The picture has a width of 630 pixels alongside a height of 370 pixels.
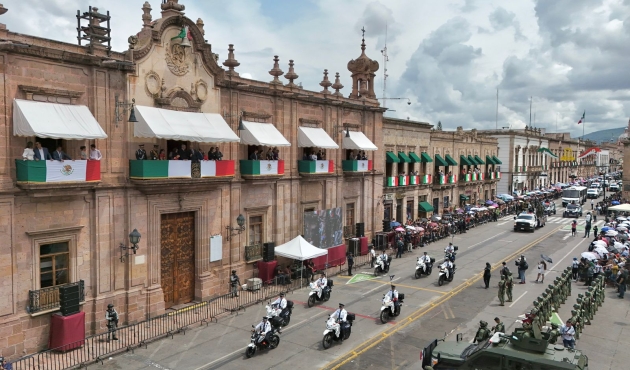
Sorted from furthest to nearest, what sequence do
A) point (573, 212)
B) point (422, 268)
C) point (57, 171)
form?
point (573, 212) → point (422, 268) → point (57, 171)

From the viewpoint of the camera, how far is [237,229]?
23.5 meters

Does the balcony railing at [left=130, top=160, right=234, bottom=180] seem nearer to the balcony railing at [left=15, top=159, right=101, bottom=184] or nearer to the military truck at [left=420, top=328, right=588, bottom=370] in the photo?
the balcony railing at [left=15, top=159, right=101, bottom=184]

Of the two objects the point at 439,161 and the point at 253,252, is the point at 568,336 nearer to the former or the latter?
the point at 253,252

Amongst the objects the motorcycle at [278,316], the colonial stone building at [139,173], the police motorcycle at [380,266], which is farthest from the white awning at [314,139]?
the motorcycle at [278,316]

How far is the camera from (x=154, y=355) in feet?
52.7

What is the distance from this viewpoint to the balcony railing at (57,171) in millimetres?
15133

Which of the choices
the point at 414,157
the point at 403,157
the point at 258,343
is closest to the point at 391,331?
the point at 258,343

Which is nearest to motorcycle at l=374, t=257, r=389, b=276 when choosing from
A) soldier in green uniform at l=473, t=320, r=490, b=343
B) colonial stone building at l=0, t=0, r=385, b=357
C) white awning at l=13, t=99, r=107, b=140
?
colonial stone building at l=0, t=0, r=385, b=357

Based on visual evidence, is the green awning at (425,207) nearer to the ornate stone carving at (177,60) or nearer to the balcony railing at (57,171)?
the ornate stone carving at (177,60)

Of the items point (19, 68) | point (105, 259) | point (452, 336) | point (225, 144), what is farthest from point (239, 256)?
point (19, 68)

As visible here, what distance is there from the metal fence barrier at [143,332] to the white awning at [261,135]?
6.97 meters

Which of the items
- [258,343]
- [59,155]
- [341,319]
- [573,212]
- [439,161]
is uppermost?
[439,161]

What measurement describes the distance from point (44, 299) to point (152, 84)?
8.87 metres

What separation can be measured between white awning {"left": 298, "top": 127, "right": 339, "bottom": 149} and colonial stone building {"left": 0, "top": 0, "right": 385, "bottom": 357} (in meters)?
0.08
